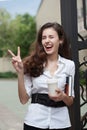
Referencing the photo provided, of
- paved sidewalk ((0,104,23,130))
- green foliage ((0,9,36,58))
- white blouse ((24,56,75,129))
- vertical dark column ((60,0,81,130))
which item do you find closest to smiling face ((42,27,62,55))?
white blouse ((24,56,75,129))

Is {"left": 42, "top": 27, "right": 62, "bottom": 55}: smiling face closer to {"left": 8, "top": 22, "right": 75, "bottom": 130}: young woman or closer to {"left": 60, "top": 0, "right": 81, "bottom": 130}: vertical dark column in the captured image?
{"left": 8, "top": 22, "right": 75, "bottom": 130}: young woman

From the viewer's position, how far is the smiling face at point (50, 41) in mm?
2018

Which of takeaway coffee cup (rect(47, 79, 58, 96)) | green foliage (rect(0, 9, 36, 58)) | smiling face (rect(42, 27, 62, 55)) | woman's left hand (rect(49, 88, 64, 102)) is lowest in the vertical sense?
green foliage (rect(0, 9, 36, 58))

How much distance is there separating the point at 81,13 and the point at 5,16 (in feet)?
39.9

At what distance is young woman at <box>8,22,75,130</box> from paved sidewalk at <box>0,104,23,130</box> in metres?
2.86

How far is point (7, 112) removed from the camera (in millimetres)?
6102

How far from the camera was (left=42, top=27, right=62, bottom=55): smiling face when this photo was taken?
6.62 ft

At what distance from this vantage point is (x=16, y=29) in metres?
13.6

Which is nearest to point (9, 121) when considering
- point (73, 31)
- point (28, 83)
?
point (73, 31)

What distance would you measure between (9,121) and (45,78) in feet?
11.1

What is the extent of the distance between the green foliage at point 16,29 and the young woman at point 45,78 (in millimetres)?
9578

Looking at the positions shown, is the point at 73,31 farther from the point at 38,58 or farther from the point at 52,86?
the point at 52,86

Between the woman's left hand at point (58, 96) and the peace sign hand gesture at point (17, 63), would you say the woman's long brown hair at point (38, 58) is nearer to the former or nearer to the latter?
the peace sign hand gesture at point (17, 63)

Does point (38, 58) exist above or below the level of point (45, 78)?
above
